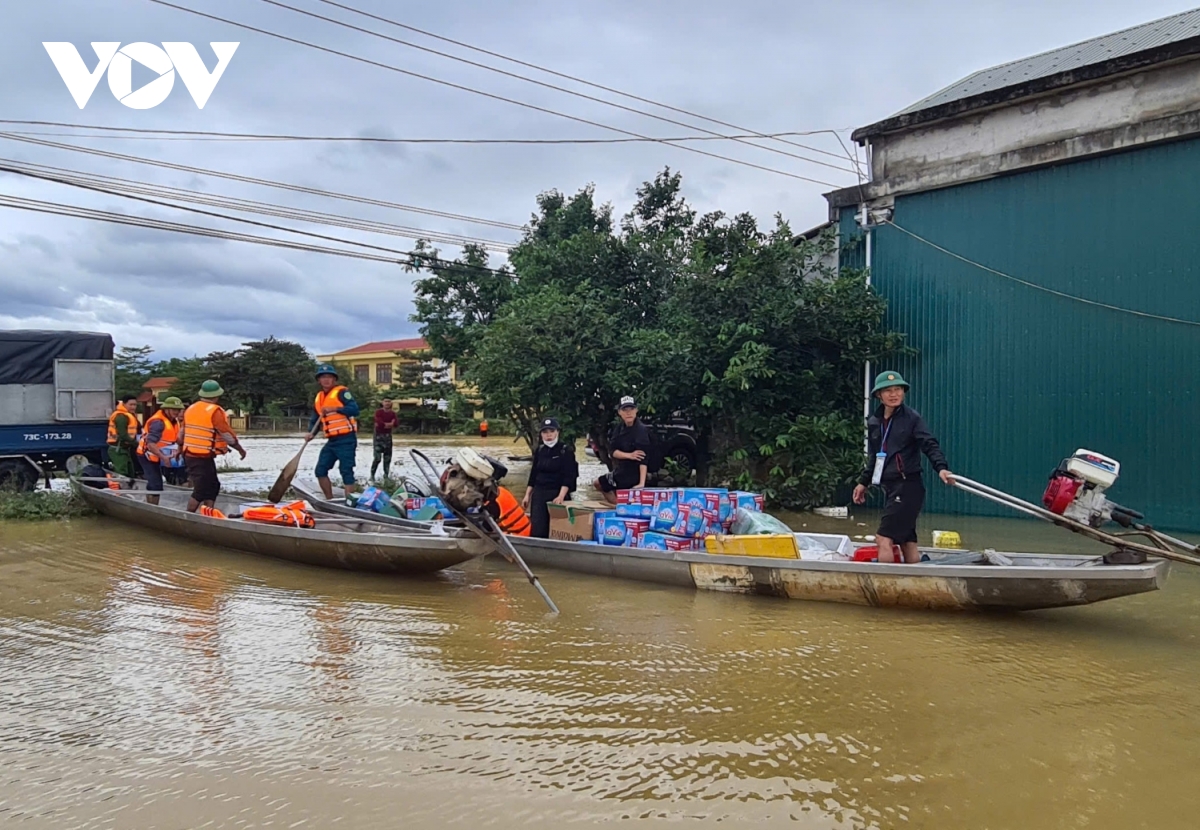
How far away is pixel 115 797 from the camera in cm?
330

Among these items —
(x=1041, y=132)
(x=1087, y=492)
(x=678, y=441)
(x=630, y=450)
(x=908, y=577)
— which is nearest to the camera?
(x=1087, y=492)

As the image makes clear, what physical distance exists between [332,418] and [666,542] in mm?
4815

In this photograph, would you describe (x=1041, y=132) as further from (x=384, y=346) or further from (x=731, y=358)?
(x=384, y=346)

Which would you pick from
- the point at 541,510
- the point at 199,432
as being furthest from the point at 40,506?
the point at 541,510

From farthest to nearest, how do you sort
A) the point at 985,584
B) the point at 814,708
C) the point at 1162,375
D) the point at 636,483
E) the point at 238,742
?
the point at 1162,375 → the point at 636,483 → the point at 985,584 → the point at 814,708 → the point at 238,742

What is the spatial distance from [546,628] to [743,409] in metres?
7.08

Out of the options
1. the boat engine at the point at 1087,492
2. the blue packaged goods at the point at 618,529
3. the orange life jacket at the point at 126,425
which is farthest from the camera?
the orange life jacket at the point at 126,425

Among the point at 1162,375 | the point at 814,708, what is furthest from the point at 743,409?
the point at 814,708

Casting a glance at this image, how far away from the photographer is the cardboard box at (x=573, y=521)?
7.82 metres

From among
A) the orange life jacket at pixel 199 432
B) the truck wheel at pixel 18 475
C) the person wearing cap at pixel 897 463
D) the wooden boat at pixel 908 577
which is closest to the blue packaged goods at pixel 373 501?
the orange life jacket at pixel 199 432

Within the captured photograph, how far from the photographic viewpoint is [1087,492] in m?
5.55

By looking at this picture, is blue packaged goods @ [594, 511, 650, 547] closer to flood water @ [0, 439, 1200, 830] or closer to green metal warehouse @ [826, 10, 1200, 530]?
flood water @ [0, 439, 1200, 830]

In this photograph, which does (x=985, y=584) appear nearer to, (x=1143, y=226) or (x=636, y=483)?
(x=636, y=483)

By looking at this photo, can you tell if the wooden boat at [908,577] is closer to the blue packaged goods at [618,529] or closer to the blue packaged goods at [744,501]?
the blue packaged goods at [618,529]
